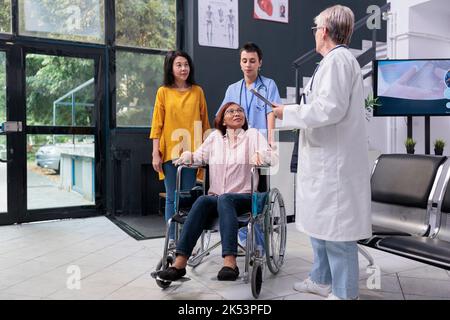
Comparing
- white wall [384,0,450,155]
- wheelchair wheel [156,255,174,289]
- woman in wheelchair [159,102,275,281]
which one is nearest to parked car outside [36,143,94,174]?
woman in wheelchair [159,102,275,281]

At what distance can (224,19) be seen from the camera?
13.9 ft

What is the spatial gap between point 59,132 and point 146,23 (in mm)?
1416

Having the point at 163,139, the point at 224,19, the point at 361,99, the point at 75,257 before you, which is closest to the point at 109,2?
the point at 224,19

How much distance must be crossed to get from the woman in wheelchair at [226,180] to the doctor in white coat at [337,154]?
45 centimetres

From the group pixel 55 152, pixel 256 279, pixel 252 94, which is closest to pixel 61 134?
pixel 55 152

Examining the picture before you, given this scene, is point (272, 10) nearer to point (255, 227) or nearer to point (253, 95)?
point (253, 95)

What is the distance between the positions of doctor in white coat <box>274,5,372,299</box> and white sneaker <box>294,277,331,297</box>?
0.69 ft

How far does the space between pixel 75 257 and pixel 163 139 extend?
40.2 inches

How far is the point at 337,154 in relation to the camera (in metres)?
1.80

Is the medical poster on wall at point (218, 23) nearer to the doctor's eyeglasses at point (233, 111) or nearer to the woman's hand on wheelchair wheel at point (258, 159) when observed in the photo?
the doctor's eyeglasses at point (233, 111)

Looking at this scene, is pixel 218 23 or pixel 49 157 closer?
pixel 49 157

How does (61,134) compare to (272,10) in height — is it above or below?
below

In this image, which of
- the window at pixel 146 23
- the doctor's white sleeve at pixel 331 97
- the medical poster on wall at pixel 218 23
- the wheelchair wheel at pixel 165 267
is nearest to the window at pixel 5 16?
the window at pixel 146 23
